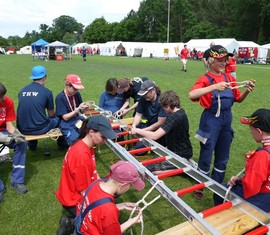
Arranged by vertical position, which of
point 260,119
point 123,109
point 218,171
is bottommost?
point 218,171

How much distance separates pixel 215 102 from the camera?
12.2 feet

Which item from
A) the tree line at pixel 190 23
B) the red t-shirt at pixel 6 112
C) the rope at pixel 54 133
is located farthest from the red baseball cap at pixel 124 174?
the tree line at pixel 190 23

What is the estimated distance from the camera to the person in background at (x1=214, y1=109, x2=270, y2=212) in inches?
105

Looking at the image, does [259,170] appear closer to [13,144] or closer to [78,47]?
[13,144]

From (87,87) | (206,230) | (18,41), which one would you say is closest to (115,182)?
(206,230)

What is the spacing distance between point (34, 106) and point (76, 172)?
2.58 meters

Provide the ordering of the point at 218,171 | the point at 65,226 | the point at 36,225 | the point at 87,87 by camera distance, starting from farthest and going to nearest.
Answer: the point at 87,87
the point at 218,171
the point at 36,225
the point at 65,226

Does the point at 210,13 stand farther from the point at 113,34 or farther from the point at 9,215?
the point at 9,215

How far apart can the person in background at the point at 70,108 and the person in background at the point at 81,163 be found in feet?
6.81

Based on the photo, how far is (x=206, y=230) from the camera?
2408mm

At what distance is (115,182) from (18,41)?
13287cm

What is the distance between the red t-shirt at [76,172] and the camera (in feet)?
9.74

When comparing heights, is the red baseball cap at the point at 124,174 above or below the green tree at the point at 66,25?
below

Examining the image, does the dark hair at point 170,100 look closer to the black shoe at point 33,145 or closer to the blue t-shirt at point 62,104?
the blue t-shirt at point 62,104
